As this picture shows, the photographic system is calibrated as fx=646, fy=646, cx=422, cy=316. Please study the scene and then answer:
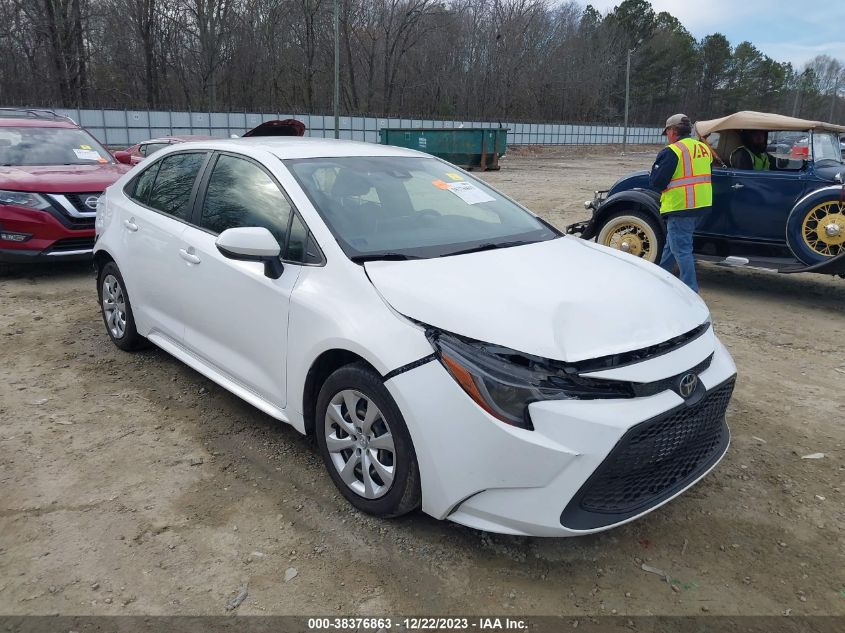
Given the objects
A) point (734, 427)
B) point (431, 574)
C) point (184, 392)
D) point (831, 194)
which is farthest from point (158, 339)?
point (831, 194)

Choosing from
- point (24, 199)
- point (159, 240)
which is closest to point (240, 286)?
point (159, 240)

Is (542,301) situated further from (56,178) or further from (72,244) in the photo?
(56,178)

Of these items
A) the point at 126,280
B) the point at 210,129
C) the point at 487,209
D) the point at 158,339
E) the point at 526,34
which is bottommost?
the point at 158,339

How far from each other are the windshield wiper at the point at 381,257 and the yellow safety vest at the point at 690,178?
13.3ft

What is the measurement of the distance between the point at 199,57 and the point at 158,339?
42.5 m

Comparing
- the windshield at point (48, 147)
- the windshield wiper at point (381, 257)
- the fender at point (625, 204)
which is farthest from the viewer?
the windshield at point (48, 147)

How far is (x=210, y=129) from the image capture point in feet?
98.4

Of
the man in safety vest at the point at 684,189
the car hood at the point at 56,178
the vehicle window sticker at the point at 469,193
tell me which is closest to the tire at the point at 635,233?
the man in safety vest at the point at 684,189

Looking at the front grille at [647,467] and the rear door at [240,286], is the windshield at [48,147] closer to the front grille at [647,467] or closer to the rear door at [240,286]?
the rear door at [240,286]

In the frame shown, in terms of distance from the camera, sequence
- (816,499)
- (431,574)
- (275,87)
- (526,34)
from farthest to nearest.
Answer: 1. (526,34)
2. (275,87)
3. (816,499)
4. (431,574)

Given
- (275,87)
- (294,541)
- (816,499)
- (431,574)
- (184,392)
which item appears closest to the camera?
(431,574)

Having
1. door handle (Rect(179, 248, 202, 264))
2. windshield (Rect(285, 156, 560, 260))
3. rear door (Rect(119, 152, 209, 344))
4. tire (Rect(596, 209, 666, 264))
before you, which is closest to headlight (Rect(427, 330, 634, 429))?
windshield (Rect(285, 156, 560, 260))

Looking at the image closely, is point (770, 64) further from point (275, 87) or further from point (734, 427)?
point (734, 427)

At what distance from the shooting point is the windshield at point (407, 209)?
3160 mm
